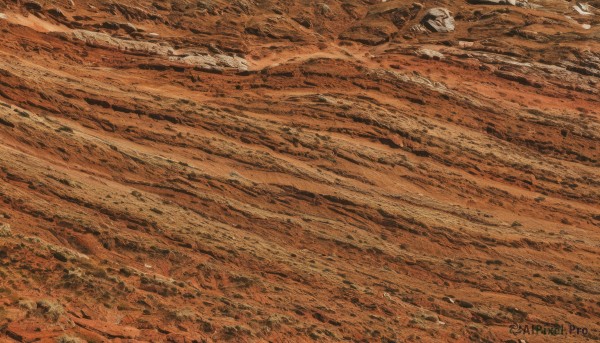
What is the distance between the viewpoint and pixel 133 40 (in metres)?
35.2

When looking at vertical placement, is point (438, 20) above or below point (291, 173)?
above

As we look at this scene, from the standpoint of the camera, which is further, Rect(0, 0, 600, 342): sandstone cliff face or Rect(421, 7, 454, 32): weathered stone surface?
Rect(421, 7, 454, 32): weathered stone surface

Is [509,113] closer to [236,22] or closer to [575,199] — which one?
[575,199]

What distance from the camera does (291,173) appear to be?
2434 cm

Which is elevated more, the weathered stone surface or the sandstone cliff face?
the weathered stone surface

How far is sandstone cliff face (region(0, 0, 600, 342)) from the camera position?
15.1 meters

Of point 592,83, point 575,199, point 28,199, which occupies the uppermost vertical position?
point 592,83

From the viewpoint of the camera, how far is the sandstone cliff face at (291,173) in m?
15.1

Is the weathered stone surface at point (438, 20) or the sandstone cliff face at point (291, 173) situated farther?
the weathered stone surface at point (438, 20)

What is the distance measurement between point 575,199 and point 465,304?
11972 millimetres

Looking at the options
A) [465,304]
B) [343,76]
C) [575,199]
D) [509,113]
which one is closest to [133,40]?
[343,76]

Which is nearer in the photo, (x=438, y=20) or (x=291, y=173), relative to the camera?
(x=291, y=173)

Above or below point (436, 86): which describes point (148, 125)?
below

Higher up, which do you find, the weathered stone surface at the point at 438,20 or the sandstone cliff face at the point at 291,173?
the weathered stone surface at the point at 438,20
